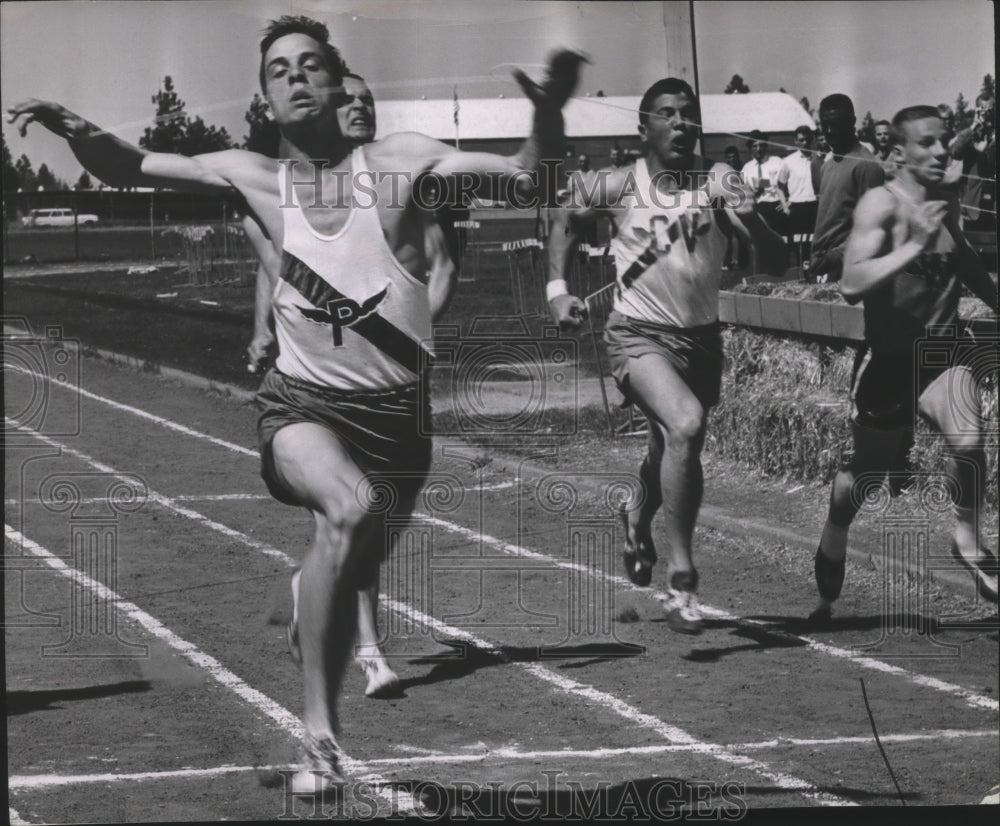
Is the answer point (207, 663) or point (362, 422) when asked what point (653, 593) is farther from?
point (207, 663)

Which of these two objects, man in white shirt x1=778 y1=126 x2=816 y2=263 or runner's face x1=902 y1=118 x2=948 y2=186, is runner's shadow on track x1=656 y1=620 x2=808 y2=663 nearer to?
man in white shirt x1=778 y1=126 x2=816 y2=263

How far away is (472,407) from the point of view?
25.3 feet

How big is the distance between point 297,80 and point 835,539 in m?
1.93

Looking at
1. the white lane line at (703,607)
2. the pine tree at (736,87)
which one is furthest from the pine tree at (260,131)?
the pine tree at (736,87)

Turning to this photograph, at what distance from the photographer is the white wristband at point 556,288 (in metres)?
7.61

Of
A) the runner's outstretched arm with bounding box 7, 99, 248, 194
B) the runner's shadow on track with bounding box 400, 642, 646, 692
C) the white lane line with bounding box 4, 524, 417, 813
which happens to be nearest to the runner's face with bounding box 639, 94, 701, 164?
the runner's outstretched arm with bounding box 7, 99, 248, 194

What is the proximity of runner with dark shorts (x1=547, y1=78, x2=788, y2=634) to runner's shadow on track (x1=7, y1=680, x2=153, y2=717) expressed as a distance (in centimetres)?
152

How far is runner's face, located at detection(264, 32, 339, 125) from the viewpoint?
24.7 feet

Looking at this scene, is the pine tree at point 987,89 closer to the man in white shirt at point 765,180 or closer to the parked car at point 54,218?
the man in white shirt at point 765,180

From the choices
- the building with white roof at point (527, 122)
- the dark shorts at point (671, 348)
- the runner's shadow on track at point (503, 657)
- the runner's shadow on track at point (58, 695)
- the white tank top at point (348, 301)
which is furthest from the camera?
the runner's shadow on track at point (58, 695)

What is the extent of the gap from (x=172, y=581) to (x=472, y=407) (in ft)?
3.35

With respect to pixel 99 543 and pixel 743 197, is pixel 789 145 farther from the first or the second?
pixel 99 543

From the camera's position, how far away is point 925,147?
7703mm

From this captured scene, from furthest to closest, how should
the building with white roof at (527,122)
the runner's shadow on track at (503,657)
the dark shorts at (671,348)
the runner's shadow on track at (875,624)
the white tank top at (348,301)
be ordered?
the runner's shadow on track at (875,624), the runner's shadow on track at (503,657), the dark shorts at (671,348), the building with white roof at (527,122), the white tank top at (348,301)
